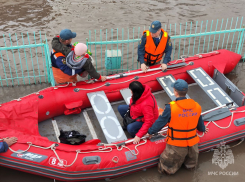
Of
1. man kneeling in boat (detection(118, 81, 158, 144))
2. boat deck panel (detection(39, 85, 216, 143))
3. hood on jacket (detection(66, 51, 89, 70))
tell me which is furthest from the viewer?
boat deck panel (detection(39, 85, 216, 143))

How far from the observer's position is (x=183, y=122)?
10.5 ft

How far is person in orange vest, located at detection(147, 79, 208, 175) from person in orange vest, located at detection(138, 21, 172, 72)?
5.19ft

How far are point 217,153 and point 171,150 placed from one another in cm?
104

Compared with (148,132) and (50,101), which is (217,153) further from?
(50,101)

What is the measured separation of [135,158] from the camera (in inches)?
138

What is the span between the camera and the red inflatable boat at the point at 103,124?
3332mm

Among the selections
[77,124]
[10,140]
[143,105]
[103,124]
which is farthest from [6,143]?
[143,105]

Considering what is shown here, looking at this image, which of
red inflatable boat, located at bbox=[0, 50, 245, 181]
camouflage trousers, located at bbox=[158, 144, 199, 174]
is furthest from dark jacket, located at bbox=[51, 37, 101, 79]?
camouflage trousers, located at bbox=[158, 144, 199, 174]

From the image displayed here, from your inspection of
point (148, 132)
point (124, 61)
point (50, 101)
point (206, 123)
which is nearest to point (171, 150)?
point (148, 132)

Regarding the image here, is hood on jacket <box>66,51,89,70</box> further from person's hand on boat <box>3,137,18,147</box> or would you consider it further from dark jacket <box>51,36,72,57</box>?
person's hand on boat <box>3,137,18,147</box>

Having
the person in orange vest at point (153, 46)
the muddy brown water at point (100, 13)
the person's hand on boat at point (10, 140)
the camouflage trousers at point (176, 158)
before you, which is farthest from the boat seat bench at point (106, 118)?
the muddy brown water at point (100, 13)

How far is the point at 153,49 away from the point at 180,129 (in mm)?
1940

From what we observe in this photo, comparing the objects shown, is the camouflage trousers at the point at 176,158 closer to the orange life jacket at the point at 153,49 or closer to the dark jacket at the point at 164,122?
the dark jacket at the point at 164,122

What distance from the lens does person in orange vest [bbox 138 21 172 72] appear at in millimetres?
4574
